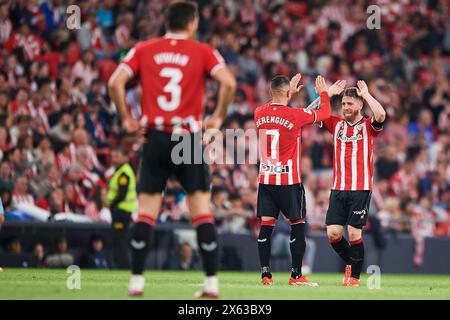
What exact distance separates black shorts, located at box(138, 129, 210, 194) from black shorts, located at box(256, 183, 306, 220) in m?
3.20

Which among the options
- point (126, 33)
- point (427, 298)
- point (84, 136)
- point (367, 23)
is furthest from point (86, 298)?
point (367, 23)

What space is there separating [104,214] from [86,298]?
Answer: 28.8 feet

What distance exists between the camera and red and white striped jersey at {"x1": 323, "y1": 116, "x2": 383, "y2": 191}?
1291cm

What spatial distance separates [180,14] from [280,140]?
3.51m

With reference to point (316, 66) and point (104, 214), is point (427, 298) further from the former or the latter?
point (316, 66)

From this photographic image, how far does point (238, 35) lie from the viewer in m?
23.3

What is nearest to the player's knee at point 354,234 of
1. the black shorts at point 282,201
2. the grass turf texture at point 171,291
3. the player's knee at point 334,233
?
the player's knee at point 334,233

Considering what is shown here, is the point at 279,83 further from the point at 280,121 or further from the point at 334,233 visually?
the point at 334,233

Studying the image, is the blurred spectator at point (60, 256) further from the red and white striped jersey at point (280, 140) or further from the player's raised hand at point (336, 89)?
the player's raised hand at point (336, 89)

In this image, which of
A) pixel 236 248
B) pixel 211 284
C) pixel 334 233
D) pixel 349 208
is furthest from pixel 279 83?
pixel 236 248

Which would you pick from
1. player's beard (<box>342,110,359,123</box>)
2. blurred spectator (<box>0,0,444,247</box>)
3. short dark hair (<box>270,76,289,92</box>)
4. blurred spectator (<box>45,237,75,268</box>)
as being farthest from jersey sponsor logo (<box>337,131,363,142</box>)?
blurred spectator (<box>45,237,75,268</box>)

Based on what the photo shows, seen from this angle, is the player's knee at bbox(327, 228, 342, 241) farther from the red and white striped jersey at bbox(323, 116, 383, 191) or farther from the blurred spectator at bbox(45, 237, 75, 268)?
the blurred spectator at bbox(45, 237, 75, 268)
